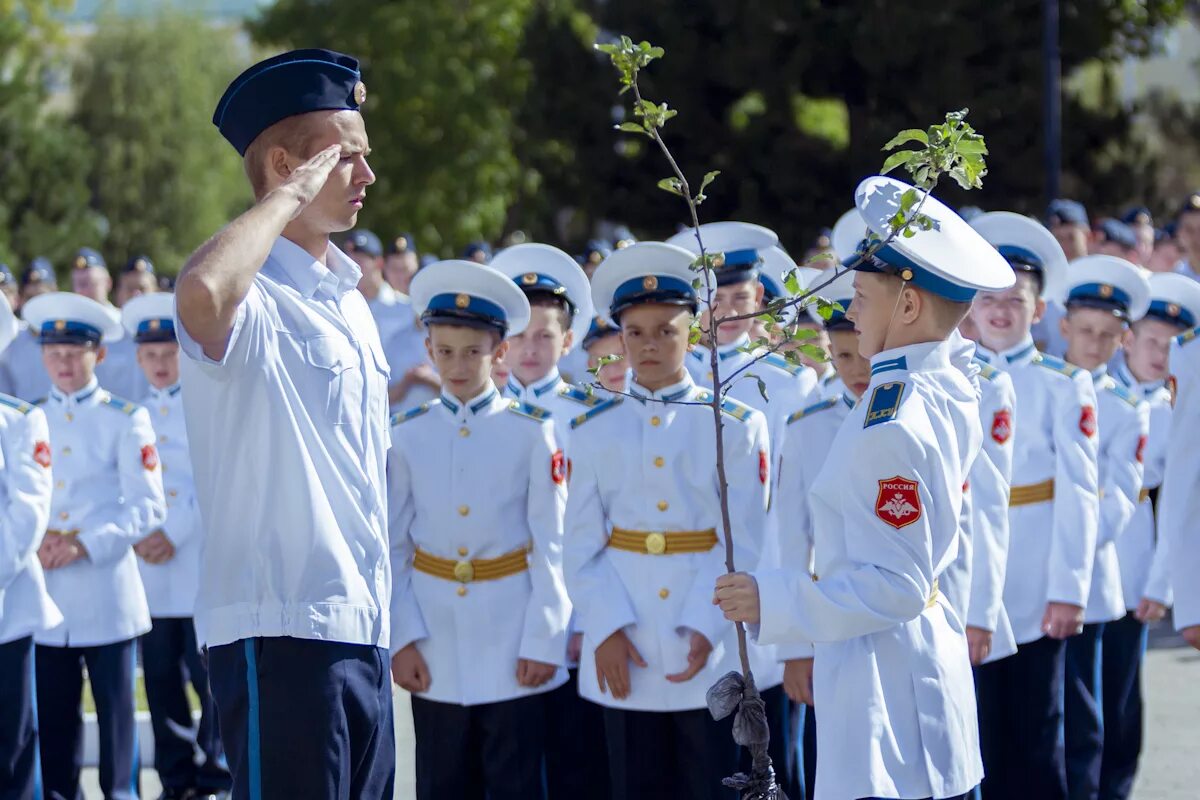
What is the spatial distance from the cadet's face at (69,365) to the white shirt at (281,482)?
162 inches

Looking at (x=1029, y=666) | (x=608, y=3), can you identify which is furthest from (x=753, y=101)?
(x=1029, y=666)

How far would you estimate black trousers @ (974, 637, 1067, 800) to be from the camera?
6.34 meters

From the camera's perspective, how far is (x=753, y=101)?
84.3 ft

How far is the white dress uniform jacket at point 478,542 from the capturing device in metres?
5.94

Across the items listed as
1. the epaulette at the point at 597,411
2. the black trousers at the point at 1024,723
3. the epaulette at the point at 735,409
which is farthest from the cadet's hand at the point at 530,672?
the black trousers at the point at 1024,723

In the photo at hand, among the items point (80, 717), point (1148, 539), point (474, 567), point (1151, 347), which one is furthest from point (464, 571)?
point (1151, 347)

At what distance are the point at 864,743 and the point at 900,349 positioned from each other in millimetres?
862

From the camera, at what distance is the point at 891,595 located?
394 centimetres

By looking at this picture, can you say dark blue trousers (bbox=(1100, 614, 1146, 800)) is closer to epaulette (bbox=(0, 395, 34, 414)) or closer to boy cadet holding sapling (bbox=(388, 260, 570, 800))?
boy cadet holding sapling (bbox=(388, 260, 570, 800))

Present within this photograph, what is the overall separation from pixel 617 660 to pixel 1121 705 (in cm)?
244

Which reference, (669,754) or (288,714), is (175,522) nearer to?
(669,754)

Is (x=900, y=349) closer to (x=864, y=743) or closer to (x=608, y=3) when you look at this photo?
(x=864, y=743)

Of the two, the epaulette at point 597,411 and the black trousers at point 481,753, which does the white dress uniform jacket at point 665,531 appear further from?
the black trousers at point 481,753

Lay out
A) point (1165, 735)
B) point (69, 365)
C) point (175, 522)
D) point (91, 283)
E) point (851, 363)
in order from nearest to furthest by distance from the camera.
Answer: point (851, 363) < point (69, 365) < point (175, 522) < point (1165, 735) < point (91, 283)
